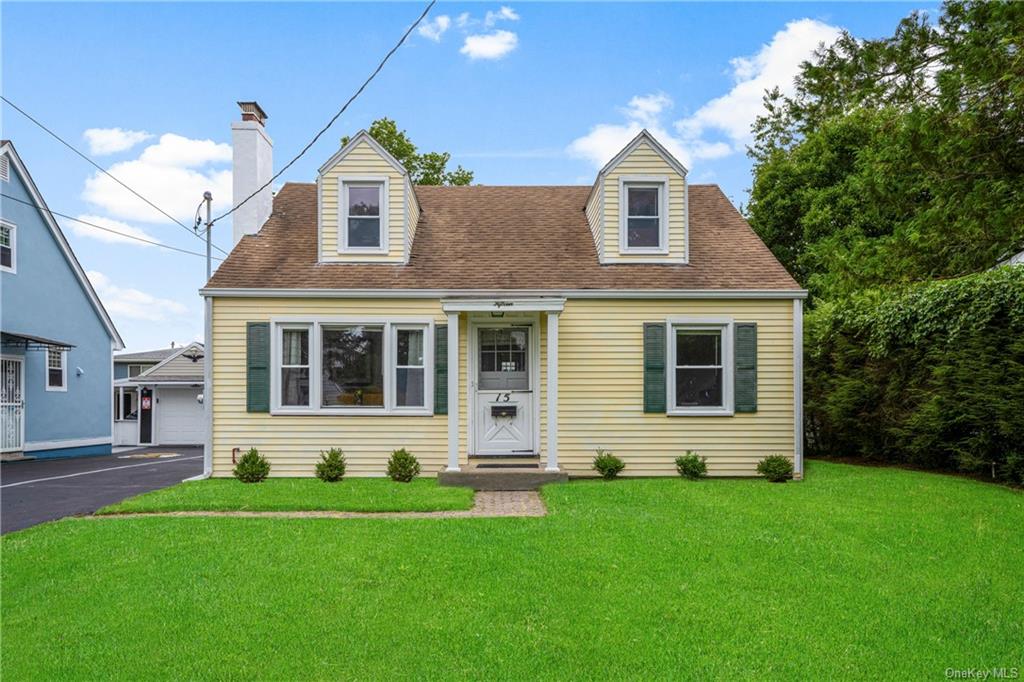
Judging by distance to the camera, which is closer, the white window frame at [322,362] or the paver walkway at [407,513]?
the paver walkway at [407,513]

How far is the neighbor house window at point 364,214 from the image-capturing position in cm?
1135

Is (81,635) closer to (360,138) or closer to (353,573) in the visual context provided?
(353,573)

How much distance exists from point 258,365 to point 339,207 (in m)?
2.98

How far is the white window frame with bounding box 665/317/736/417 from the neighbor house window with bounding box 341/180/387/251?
16.9 ft

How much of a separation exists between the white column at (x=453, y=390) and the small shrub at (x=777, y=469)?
4.82 m

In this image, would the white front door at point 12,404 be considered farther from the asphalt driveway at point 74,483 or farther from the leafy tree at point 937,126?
the leafy tree at point 937,126

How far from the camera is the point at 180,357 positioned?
25625 millimetres

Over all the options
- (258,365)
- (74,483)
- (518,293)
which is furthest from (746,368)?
(74,483)

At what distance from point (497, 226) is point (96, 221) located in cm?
1218

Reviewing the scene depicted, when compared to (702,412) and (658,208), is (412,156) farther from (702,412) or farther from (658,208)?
(702,412)

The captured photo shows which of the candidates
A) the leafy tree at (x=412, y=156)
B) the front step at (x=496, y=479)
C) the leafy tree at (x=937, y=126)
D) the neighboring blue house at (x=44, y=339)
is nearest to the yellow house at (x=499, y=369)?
the front step at (x=496, y=479)

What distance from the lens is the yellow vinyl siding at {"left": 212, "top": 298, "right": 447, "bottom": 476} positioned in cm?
1072

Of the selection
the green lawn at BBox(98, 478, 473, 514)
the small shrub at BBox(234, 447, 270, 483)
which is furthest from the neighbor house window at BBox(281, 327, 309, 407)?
the green lawn at BBox(98, 478, 473, 514)

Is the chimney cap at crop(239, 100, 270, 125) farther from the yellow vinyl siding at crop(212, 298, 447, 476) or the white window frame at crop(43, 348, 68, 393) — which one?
the white window frame at crop(43, 348, 68, 393)
